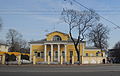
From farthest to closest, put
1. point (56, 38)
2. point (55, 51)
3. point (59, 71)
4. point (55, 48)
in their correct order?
1. point (56, 38)
2. point (55, 48)
3. point (55, 51)
4. point (59, 71)

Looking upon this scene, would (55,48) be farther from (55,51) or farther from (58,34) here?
(58,34)

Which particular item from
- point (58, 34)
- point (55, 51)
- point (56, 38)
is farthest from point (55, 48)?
point (58, 34)

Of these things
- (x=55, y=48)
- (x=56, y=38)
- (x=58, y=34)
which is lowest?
(x=55, y=48)

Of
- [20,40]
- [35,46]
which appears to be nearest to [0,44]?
[20,40]

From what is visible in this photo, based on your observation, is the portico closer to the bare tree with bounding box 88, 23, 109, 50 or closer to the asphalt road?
the bare tree with bounding box 88, 23, 109, 50

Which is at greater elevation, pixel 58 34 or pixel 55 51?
pixel 58 34

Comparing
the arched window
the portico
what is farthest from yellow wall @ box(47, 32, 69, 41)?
the portico

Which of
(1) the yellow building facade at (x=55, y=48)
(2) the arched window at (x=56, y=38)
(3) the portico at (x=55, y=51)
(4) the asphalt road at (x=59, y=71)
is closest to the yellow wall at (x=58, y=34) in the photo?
(1) the yellow building facade at (x=55, y=48)

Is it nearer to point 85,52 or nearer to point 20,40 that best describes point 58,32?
point 85,52

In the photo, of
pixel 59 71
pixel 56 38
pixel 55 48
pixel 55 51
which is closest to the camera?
pixel 59 71

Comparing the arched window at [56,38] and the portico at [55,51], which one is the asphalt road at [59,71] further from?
the arched window at [56,38]

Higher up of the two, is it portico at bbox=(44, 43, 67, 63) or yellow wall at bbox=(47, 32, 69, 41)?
yellow wall at bbox=(47, 32, 69, 41)

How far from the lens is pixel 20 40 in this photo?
331ft

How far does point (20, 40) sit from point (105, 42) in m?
42.1
